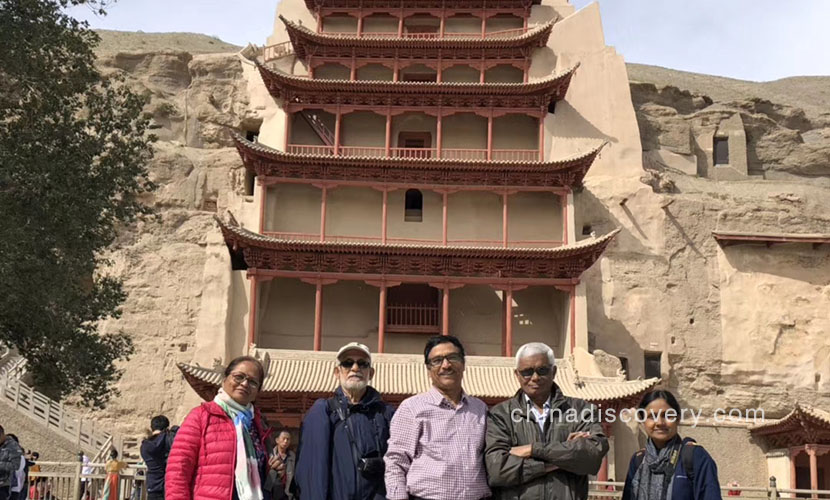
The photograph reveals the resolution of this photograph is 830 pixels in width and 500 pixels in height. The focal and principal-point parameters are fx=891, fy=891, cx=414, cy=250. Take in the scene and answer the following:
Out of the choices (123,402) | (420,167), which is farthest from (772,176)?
(123,402)

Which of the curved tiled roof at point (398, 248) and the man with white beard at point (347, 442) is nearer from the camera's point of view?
the man with white beard at point (347, 442)

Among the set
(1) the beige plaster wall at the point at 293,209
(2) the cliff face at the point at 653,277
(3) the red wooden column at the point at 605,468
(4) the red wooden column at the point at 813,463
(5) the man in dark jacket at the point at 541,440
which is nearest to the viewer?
(5) the man in dark jacket at the point at 541,440

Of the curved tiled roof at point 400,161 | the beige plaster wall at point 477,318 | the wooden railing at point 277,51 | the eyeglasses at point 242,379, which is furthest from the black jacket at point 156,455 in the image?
the wooden railing at point 277,51

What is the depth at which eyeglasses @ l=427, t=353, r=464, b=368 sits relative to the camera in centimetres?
529

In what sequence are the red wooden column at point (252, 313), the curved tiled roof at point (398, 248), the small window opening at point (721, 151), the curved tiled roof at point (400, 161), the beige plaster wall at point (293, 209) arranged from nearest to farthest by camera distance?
1. the curved tiled roof at point (398, 248)
2. the red wooden column at point (252, 313)
3. the curved tiled roof at point (400, 161)
4. the beige plaster wall at point (293, 209)
5. the small window opening at point (721, 151)

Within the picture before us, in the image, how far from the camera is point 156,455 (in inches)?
331

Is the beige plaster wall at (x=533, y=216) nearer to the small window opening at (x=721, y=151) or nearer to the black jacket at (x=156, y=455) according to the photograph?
the small window opening at (x=721, y=151)

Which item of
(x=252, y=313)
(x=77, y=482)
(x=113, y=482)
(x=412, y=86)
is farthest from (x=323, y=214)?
(x=113, y=482)

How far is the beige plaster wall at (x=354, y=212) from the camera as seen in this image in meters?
25.7

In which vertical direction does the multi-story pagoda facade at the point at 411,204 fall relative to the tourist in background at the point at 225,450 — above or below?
above

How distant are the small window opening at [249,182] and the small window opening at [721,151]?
51.9 feet

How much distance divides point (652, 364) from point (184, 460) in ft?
72.8

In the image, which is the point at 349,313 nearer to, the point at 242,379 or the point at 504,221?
the point at 504,221

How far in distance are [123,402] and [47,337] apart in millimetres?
12156
